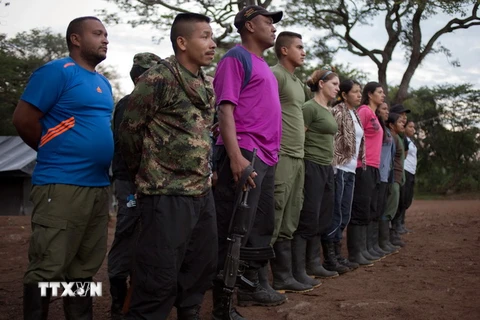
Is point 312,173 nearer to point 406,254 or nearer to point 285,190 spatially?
point 285,190

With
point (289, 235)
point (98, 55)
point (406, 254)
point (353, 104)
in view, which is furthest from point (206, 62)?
point (406, 254)

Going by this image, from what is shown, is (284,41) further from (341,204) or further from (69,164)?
(69,164)

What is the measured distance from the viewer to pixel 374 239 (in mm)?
7941

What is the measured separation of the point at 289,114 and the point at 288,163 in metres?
0.43

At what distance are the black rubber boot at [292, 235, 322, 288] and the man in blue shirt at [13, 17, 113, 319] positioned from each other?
93.3 inches

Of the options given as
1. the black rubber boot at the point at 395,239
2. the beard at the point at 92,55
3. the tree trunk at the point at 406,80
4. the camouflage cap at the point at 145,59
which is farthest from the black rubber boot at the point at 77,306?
the tree trunk at the point at 406,80

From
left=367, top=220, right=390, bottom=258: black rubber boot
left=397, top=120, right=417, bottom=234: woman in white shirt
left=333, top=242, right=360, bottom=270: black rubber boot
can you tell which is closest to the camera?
left=333, top=242, right=360, bottom=270: black rubber boot

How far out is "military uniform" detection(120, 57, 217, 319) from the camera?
3.27m

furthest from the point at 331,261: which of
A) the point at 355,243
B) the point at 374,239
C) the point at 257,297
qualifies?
the point at 257,297

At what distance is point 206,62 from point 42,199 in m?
1.26

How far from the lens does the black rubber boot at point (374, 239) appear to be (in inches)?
307

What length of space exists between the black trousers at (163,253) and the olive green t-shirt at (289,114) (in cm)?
187

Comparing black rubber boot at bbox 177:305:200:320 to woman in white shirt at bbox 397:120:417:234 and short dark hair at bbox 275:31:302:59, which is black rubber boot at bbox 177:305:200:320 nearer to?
short dark hair at bbox 275:31:302:59

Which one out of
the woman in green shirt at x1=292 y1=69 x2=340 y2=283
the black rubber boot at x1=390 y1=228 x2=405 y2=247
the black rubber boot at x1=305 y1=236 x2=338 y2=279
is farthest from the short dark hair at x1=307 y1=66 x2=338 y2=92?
the black rubber boot at x1=390 y1=228 x2=405 y2=247
